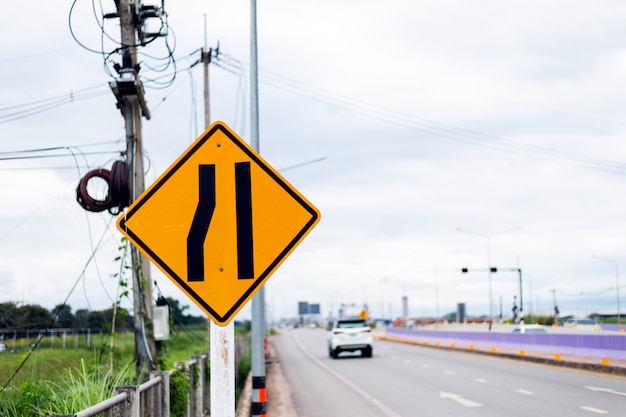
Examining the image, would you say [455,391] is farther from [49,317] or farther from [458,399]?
[49,317]

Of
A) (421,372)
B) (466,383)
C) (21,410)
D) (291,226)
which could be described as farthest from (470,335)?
(291,226)

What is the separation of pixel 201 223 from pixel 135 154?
916 cm

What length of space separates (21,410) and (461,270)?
60.4 m

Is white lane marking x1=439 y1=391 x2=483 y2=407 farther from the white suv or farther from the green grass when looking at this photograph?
the white suv

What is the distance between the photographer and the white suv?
35375 millimetres

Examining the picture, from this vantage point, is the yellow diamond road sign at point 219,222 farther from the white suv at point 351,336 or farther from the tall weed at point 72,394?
the white suv at point 351,336

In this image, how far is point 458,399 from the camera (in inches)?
672

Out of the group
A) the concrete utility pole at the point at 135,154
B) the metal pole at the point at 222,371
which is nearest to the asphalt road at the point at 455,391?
the concrete utility pole at the point at 135,154

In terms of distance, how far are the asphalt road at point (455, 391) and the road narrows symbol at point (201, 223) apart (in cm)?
1083

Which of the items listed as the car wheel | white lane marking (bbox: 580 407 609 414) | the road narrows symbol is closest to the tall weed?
the road narrows symbol

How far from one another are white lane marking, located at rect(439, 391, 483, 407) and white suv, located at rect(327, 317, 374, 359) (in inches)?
659

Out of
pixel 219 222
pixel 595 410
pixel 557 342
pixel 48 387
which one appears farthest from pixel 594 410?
pixel 557 342

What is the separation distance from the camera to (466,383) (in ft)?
68.2

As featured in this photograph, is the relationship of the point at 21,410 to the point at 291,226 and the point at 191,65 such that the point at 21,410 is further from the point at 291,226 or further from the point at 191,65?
the point at 191,65
